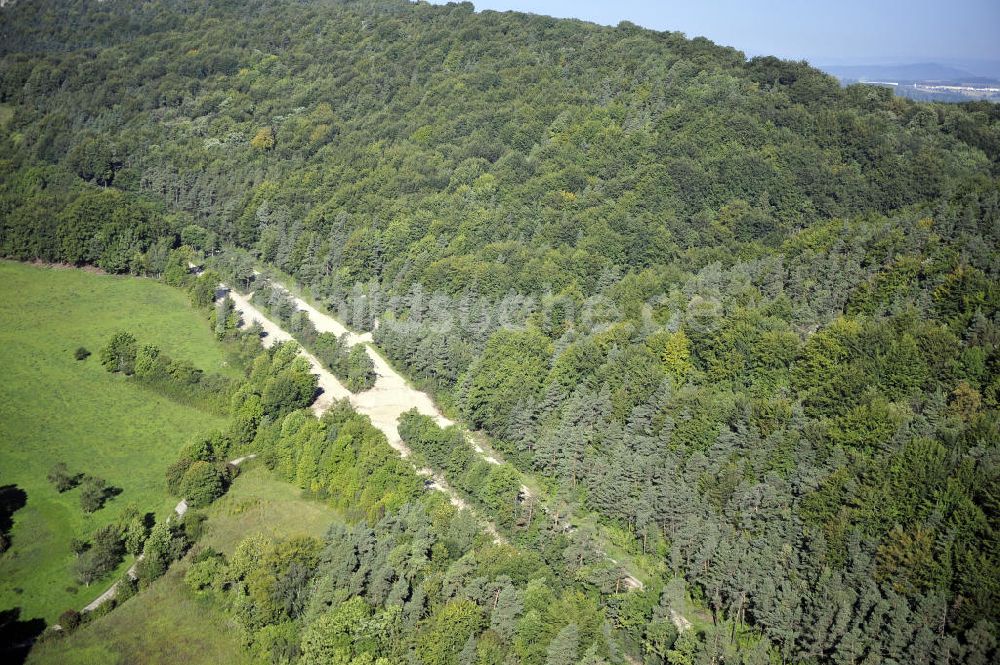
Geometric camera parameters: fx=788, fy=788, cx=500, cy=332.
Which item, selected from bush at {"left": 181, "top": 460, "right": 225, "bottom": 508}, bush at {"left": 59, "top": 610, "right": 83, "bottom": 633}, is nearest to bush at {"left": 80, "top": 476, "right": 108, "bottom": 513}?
bush at {"left": 181, "top": 460, "right": 225, "bottom": 508}

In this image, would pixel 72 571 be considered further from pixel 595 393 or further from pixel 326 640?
pixel 595 393

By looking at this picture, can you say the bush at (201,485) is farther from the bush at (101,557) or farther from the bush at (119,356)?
the bush at (119,356)

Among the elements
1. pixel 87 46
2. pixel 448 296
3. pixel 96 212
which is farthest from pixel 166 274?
pixel 87 46

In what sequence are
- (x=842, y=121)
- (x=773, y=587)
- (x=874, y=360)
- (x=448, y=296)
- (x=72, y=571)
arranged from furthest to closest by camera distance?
1. (x=842, y=121)
2. (x=448, y=296)
3. (x=874, y=360)
4. (x=72, y=571)
5. (x=773, y=587)

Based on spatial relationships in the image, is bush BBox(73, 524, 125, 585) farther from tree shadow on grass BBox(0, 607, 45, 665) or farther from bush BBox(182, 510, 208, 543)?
→ bush BBox(182, 510, 208, 543)

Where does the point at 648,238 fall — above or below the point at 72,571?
above

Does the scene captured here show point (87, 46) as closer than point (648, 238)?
No

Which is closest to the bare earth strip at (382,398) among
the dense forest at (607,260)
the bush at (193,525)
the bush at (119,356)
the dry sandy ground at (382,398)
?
the dry sandy ground at (382,398)
